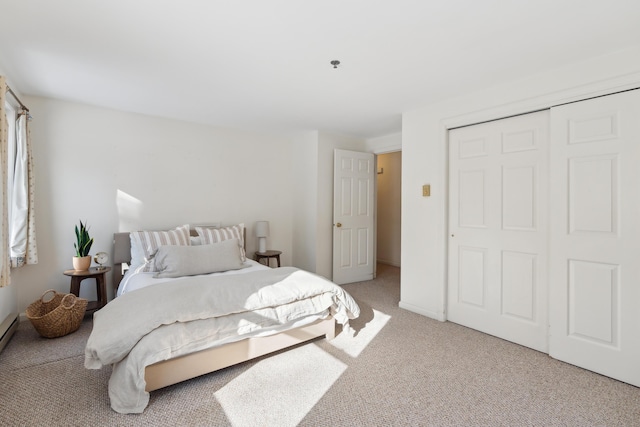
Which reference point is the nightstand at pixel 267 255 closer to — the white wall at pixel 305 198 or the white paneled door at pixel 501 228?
the white wall at pixel 305 198

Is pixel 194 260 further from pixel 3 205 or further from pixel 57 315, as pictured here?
pixel 3 205

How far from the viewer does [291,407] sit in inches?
70.4

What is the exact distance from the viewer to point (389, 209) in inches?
246

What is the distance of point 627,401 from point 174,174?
4.62 m

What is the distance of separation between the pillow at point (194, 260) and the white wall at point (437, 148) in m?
1.99

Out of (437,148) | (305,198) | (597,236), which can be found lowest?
(597,236)

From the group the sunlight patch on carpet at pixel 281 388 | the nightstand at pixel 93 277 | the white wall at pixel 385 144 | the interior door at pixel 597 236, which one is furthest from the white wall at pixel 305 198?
the interior door at pixel 597 236

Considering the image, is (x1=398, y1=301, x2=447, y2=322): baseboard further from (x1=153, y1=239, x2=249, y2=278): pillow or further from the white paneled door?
(x1=153, y1=239, x2=249, y2=278): pillow

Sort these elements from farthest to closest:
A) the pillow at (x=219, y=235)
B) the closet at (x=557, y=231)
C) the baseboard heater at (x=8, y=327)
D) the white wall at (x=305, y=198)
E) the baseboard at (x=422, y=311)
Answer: the white wall at (x=305, y=198), the pillow at (x=219, y=235), the baseboard at (x=422, y=311), the baseboard heater at (x=8, y=327), the closet at (x=557, y=231)

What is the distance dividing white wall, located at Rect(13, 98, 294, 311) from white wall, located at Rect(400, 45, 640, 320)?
219 centimetres

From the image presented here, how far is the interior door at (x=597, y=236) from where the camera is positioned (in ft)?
6.80

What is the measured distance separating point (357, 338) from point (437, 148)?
82.6 inches

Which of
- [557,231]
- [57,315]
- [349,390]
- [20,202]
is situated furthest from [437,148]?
[20,202]

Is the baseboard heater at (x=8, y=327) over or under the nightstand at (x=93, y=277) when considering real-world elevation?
under
